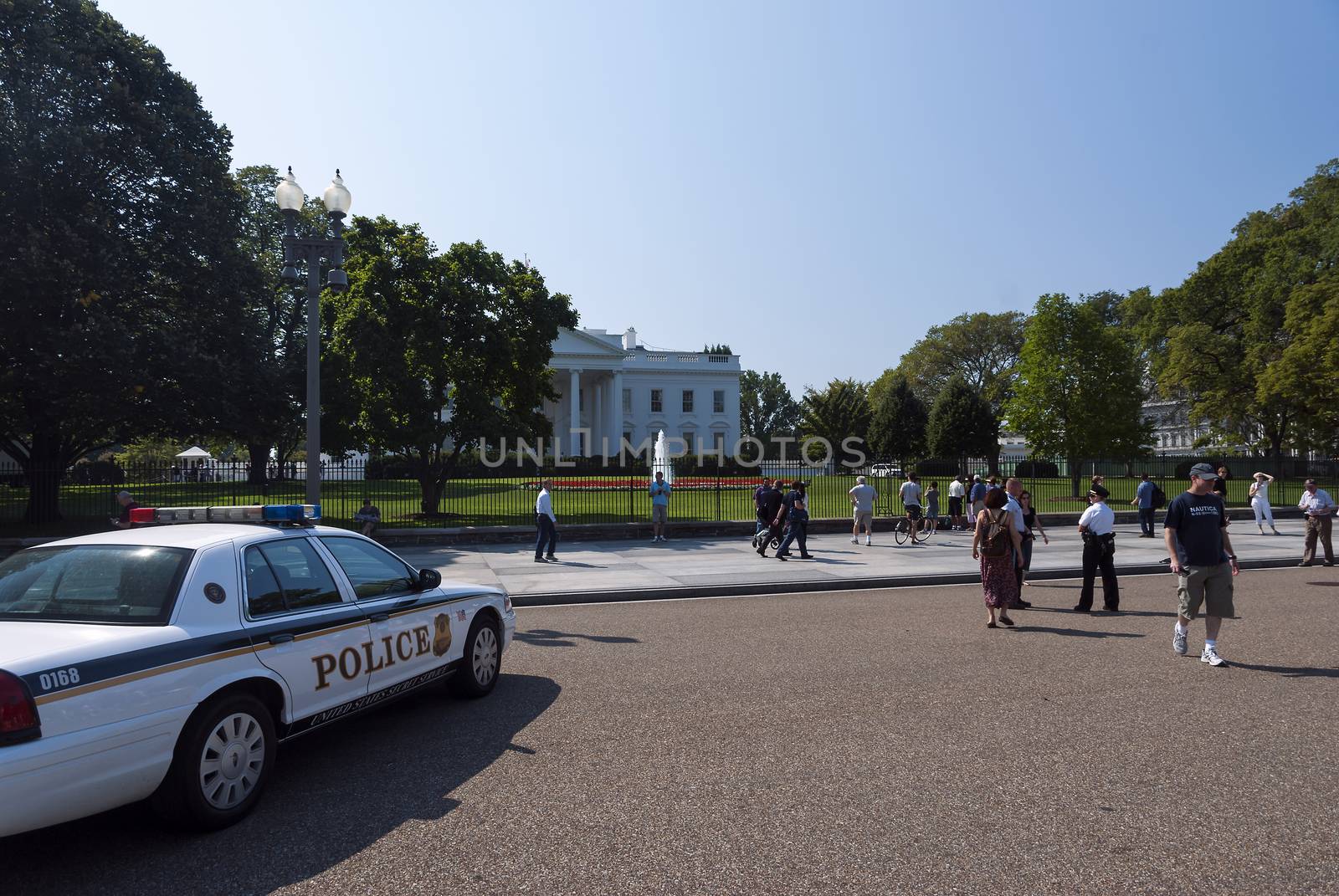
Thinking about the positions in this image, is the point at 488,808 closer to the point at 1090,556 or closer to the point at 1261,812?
the point at 1261,812

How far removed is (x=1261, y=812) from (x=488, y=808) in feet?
12.7

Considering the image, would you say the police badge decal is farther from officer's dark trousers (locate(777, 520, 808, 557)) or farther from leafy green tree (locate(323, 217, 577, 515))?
leafy green tree (locate(323, 217, 577, 515))

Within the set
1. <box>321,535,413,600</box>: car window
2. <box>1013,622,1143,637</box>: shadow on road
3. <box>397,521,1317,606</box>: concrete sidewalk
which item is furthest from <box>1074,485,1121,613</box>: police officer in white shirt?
<box>321,535,413,600</box>: car window

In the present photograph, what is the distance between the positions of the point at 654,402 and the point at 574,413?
890 cm

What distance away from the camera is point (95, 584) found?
4297 millimetres

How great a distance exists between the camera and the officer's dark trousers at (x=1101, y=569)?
10719 mm

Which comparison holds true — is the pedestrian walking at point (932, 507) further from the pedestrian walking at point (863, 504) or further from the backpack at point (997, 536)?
the backpack at point (997, 536)

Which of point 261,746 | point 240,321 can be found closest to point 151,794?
point 261,746

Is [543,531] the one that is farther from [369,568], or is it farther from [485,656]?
[369,568]

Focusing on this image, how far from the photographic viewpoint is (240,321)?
2397 centimetres

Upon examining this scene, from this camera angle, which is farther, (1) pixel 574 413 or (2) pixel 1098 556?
(1) pixel 574 413

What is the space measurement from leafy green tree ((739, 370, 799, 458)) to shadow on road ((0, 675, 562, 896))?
107 m

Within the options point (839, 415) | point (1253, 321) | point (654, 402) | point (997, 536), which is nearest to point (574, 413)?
point (654, 402)

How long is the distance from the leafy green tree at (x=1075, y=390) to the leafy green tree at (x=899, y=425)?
928 inches
